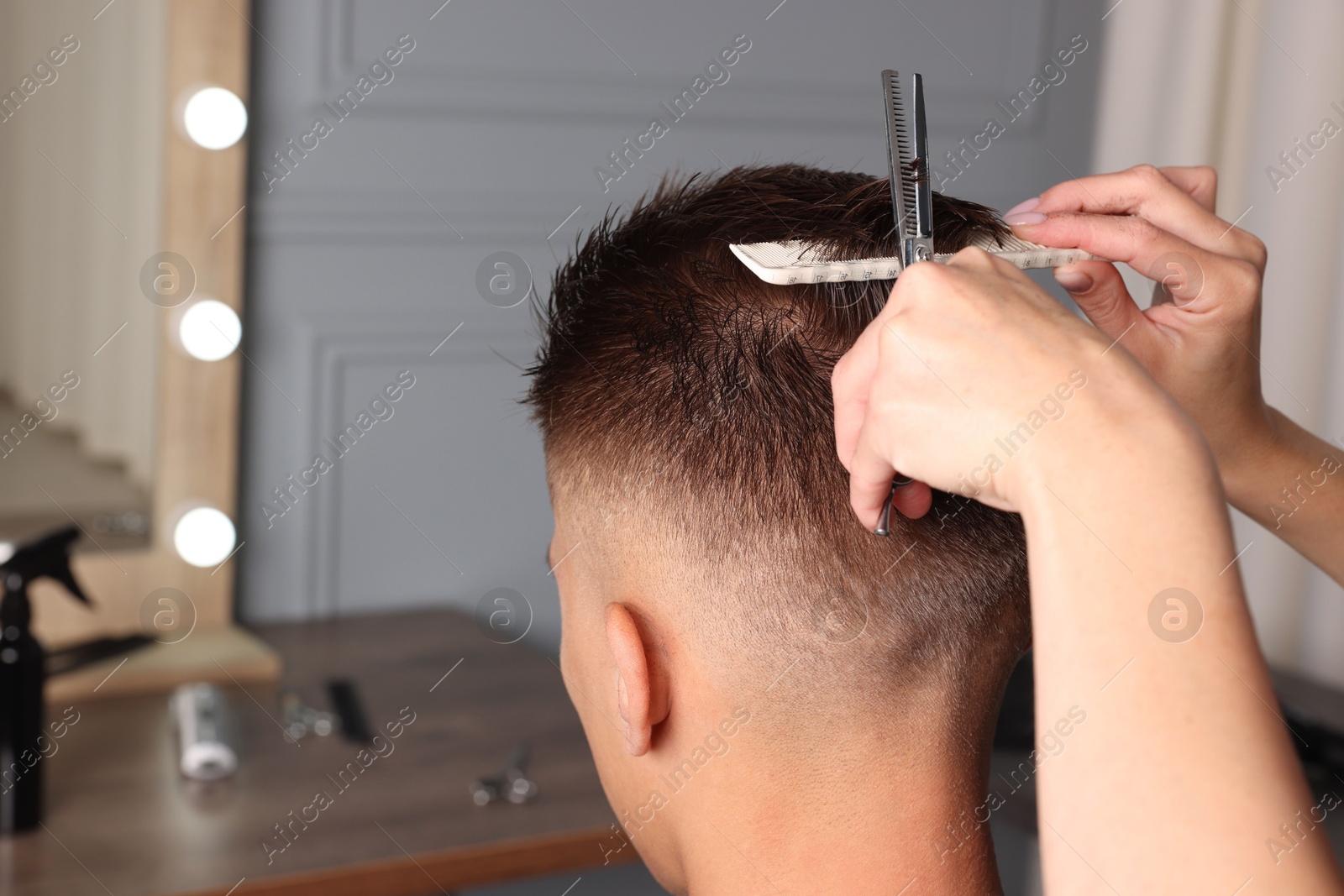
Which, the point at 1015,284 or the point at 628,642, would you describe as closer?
the point at 1015,284

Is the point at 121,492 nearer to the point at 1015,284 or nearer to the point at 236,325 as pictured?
the point at 236,325

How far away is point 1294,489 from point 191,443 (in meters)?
1.33

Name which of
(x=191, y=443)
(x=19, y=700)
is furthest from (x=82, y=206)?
(x=19, y=700)

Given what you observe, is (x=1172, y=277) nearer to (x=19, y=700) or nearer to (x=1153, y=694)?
(x=1153, y=694)

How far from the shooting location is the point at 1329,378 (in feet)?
5.82

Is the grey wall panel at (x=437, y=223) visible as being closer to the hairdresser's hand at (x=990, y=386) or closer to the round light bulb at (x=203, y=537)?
the round light bulb at (x=203, y=537)

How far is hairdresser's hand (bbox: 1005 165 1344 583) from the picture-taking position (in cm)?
65

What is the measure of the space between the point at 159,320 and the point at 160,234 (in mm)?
114

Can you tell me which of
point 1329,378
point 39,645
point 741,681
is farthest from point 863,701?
point 1329,378

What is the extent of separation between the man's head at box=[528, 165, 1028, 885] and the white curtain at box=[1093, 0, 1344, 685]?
4.47 ft

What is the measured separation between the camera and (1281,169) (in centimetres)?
179

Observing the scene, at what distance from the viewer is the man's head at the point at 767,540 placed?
2.09 feet

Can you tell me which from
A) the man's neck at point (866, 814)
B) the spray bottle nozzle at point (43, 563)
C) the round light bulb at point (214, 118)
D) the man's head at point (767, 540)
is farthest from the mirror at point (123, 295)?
the man's neck at point (866, 814)

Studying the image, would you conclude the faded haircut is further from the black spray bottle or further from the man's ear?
the black spray bottle
